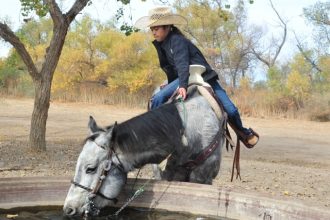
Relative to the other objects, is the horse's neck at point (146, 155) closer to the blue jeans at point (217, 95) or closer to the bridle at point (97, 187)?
the bridle at point (97, 187)

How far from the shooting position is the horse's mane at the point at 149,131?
357cm

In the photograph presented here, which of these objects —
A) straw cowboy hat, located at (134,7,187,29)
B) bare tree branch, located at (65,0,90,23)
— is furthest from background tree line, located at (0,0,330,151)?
straw cowboy hat, located at (134,7,187,29)

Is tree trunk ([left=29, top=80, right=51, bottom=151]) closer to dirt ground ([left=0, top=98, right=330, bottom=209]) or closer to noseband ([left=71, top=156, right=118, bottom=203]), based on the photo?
dirt ground ([left=0, top=98, right=330, bottom=209])

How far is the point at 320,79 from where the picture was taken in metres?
29.8

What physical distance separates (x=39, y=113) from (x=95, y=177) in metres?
6.99

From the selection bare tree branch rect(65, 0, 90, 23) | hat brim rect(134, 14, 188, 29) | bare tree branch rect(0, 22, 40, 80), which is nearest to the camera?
hat brim rect(134, 14, 188, 29)

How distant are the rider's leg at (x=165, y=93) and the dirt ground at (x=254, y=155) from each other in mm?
947

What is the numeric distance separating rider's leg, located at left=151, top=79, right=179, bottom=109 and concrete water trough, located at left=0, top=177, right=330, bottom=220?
86cm

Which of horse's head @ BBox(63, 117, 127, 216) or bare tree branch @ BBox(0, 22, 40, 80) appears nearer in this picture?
horse's head @ BBox(63, 117, 127, 216)

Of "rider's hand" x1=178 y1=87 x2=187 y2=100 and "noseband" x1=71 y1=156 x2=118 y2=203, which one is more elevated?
"rider's hand" x1=178 y1=87 x2=187 y2=100

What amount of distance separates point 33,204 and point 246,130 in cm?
200

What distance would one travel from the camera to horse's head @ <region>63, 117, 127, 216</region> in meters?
3.38

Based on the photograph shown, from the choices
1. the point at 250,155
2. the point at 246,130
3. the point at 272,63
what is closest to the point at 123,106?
the point at 250,155

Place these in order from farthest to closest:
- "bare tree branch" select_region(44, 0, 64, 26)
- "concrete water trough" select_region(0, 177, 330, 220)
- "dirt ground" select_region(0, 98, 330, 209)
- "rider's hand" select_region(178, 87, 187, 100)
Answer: "bare tree branch" select_region(44, 0, 64, 26) → "dirt ground" select_region(0, 98, 330, 209) → "rider's hand" select_region(178, 87, 187, 100) → "concrete water trough" select_region(0, 177, 330, 220)
